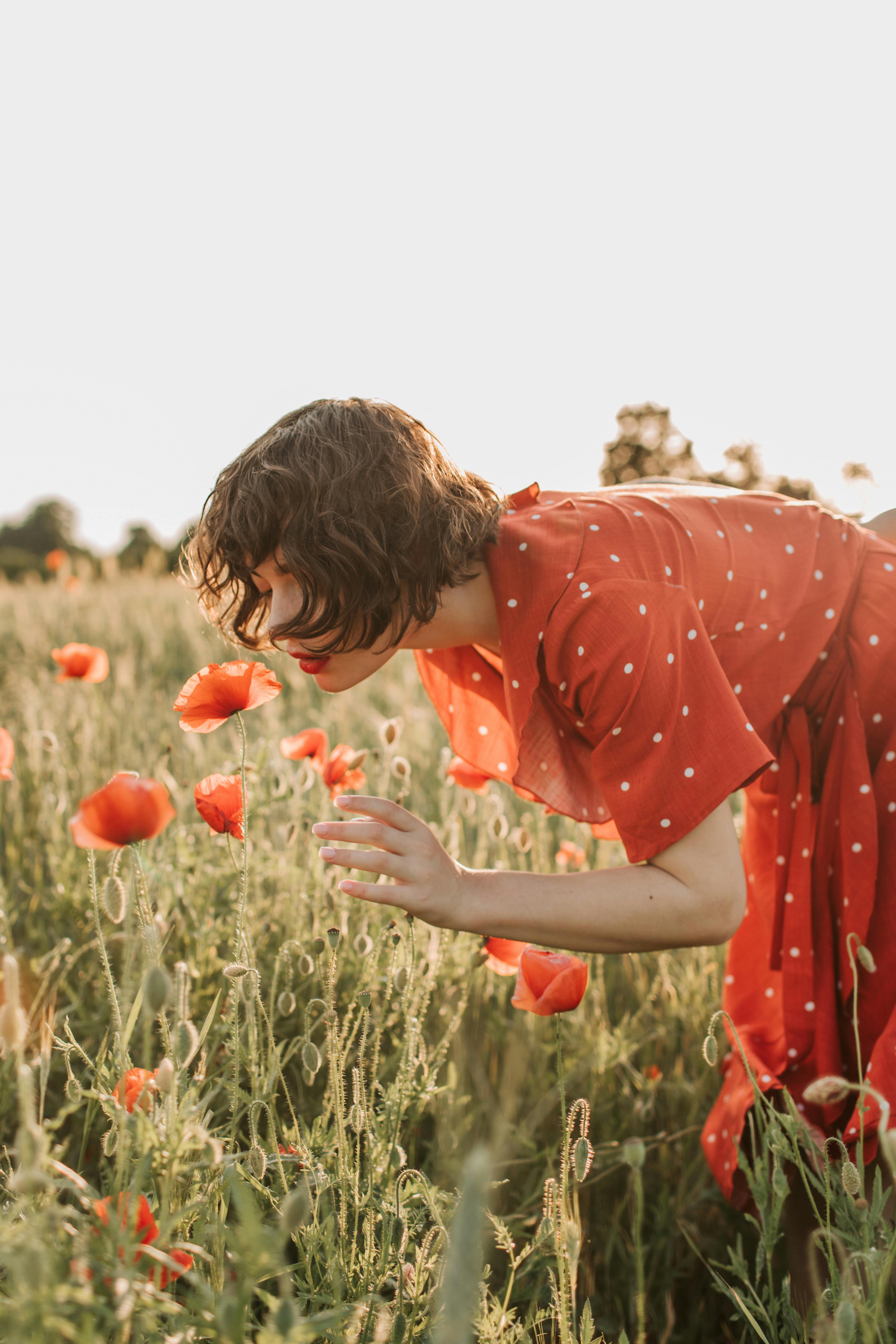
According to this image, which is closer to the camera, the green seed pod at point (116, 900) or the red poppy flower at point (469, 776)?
the green seed pod at point (116, 900)

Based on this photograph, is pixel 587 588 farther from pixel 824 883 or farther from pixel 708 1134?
pixel 708 1134

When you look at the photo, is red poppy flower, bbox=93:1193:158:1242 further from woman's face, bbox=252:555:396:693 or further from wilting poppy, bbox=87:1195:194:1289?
woman's face, bbox=252:555:396:693

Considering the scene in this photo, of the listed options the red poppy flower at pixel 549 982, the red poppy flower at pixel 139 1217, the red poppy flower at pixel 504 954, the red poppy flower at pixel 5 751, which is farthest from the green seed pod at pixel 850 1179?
the red poppy flower at pixel 5 751

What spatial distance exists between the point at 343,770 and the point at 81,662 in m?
0.97

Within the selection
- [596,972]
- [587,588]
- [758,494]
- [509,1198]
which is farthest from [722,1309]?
[758,494]

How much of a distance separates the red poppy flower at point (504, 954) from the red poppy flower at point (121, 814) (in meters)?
0.61

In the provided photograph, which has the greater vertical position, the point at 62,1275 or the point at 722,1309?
the point at 62,1275

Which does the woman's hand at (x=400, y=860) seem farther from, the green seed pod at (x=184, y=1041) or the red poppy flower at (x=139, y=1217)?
the red poppy flower at (x=139, y=1217)

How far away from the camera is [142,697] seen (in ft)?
11.6

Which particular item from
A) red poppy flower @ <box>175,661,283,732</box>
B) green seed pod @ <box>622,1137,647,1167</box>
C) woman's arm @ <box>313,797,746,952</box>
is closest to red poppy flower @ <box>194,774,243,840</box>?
red poppy flower @ <box>175,661,283,732</box>

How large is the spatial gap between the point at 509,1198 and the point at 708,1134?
1.23 ft

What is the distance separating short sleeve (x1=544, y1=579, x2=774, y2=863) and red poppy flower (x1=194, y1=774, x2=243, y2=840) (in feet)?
1.62

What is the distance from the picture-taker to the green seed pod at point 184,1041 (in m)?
0.74

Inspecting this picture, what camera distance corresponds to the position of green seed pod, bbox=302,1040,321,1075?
3.57ft
